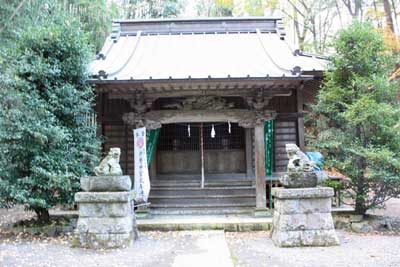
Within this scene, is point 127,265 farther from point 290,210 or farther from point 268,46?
point 268,46

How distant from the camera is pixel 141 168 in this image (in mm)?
8148

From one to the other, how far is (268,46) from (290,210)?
586cm

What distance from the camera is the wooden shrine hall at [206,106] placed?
27.1ft

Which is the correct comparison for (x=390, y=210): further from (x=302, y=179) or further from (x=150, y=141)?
(x=150, y=141)

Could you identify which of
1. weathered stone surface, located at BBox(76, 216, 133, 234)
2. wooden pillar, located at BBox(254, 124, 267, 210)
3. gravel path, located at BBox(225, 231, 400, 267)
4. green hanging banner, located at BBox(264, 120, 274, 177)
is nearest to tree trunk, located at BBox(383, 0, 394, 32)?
green hanging banner, located at BBox(264, 120, 274, 177)

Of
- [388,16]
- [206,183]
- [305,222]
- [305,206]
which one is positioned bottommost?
[305,222]

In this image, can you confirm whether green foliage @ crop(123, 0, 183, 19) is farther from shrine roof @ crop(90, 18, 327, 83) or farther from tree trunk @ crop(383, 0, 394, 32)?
tree trunk @ crop(383, 0, 394, 32)

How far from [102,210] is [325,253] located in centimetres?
386

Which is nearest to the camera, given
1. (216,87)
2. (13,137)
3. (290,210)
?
(290,210)

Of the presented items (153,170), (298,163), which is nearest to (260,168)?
(298,163)

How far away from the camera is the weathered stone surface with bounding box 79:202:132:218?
6.22m

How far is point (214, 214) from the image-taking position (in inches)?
343

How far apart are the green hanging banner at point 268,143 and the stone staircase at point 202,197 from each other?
69 cm

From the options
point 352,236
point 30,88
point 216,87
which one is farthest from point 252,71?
point 30,88
